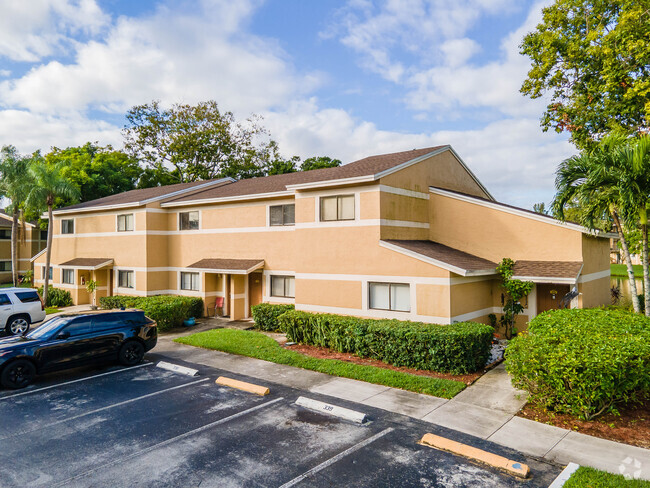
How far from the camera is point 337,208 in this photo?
16.2m

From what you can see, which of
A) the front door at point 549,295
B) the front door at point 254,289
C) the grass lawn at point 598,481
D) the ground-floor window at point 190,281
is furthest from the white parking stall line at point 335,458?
the ground-floor window at point 190,281

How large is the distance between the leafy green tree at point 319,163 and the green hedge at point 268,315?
24381 mm

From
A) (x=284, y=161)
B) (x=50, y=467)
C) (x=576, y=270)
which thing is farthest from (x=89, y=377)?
(x=284, y=161)

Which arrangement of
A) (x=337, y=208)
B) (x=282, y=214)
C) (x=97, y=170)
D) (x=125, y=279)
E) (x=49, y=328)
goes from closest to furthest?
(x=49, y=328)
(x=337, y=208)
(x=282, y=214)
(x=125, y=279)
(x=97, y=170)

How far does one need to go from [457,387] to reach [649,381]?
12.7 ft

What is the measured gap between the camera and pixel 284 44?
16.2 metres

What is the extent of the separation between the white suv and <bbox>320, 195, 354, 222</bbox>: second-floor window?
43.7ft

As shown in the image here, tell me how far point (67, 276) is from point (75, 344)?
18.6 m

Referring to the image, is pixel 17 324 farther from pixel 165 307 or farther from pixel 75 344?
pixel 75 344

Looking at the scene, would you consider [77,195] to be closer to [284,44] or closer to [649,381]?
[284,44]

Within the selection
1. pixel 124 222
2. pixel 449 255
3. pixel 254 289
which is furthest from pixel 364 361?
pixel 124 222

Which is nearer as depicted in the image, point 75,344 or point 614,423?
point 614,423

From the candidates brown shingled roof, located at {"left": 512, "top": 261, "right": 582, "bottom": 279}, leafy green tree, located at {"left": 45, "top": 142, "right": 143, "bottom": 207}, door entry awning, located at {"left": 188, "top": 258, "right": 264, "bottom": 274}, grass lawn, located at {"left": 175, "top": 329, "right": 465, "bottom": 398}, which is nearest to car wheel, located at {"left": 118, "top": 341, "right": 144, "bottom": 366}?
grass lawn, located at {"left": 175, "top": 329, "right": 465, "bottom": 398}

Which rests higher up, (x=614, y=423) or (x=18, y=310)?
(x=18, y=310)
